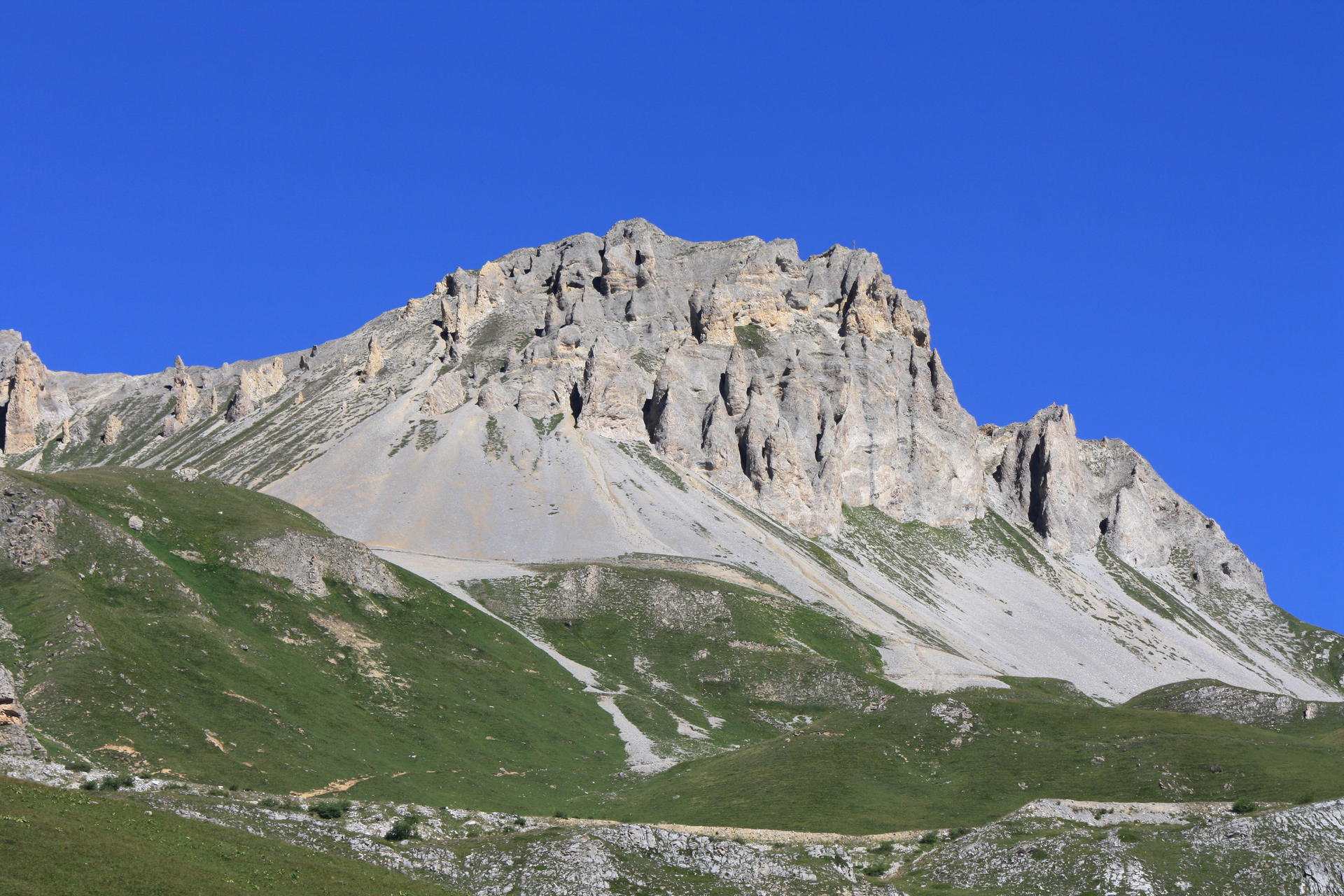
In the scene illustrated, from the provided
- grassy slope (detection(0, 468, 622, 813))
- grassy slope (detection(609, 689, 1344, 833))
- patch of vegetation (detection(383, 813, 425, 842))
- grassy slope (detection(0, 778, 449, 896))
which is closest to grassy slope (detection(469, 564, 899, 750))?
grassy slope (detection(0, 468, 622, 813))

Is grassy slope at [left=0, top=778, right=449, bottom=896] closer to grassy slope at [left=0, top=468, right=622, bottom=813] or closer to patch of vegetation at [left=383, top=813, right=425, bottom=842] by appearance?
patch of vegetation at [left=383, top=813, right=425, bottom=842]

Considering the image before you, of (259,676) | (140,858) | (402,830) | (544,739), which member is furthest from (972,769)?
(140,858)

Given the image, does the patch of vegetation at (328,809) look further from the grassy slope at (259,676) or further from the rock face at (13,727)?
the grassy slope at (259,676)

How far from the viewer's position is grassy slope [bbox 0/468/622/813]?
76.8 meters

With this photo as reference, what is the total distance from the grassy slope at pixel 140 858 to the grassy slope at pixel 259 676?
25375 mm

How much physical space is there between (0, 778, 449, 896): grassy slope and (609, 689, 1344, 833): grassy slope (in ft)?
110

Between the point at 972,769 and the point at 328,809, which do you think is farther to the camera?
the point at 972,769

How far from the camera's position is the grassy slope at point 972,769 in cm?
7306

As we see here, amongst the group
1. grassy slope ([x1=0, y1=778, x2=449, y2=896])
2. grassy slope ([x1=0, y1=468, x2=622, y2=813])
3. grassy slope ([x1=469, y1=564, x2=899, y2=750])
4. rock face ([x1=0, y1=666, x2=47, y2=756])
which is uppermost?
grassy slope ([x1=469, y1=564, x2=899, y2=750])

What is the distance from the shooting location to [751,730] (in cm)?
12938

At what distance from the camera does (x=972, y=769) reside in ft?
280

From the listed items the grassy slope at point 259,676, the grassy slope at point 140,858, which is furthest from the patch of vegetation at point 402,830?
the grassy slope at point 259,676

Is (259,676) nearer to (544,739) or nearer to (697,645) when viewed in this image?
(544,739)

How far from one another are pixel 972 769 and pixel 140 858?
60.7m
